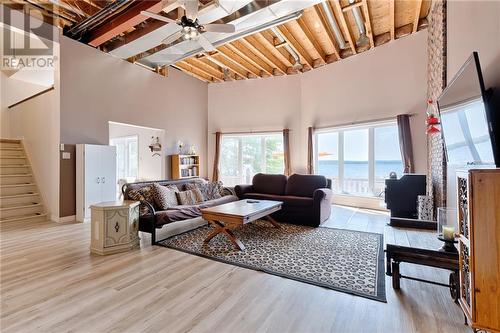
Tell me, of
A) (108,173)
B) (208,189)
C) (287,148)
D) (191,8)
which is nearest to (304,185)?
(208,189)

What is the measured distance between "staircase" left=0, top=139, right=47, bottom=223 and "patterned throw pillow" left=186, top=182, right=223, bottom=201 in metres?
3.23

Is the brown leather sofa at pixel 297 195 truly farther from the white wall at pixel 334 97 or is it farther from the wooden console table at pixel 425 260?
the wooden console table at pixel 425 260

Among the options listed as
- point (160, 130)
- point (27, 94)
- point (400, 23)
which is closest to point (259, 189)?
point (160, 130)

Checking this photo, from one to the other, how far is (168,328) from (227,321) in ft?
1.40

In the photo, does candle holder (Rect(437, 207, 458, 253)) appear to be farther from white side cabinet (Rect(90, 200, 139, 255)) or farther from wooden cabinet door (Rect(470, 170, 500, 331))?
white side cabinet (Rect(90, 200, 139, 255))

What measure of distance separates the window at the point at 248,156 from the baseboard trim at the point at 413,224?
3688 millimetres

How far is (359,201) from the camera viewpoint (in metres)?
6.23

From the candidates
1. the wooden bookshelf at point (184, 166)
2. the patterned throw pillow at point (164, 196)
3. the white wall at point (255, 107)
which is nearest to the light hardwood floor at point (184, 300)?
the patterned throw pillow at point (164, 196)

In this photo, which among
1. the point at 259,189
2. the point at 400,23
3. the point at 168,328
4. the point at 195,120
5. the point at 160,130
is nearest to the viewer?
the point at 168,328

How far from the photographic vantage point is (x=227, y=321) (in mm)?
1812

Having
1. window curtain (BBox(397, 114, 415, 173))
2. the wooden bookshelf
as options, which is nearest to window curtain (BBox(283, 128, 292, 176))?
the wooden bookshelf

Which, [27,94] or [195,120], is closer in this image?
[27,94]

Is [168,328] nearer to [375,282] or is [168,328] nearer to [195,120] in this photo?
[375,282]

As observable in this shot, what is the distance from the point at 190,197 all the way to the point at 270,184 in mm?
1926
